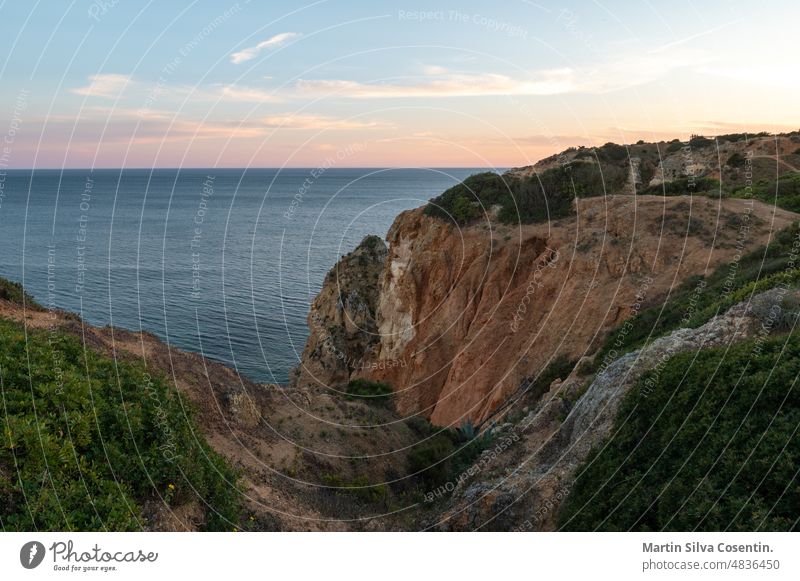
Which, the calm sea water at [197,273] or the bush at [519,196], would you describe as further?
the calm sea water at [197,273]

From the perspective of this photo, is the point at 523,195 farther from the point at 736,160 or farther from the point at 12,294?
the point at 12,294

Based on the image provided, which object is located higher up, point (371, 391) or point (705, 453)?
point (705, 453)

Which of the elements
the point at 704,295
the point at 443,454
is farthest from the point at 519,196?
the point at 443,454

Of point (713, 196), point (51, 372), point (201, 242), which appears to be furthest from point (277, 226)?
point (51, 372)

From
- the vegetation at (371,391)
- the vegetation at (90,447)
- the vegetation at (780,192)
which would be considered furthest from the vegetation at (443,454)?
the vegetation at (780,192)

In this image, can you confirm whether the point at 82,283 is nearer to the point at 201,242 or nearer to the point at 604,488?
the point at 201,242
